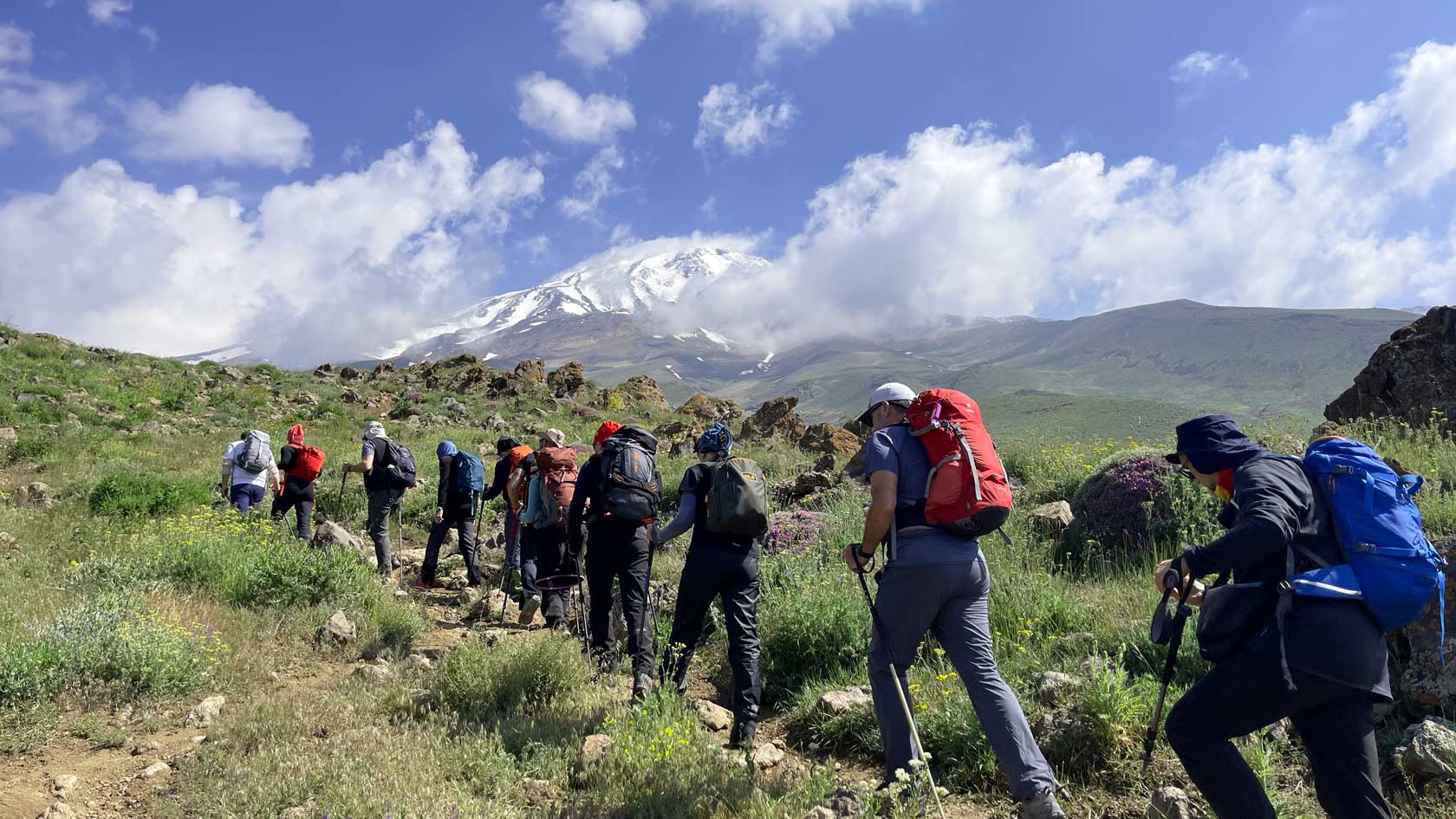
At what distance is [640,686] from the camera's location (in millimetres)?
5488

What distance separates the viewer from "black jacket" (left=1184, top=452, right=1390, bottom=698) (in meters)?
2.67

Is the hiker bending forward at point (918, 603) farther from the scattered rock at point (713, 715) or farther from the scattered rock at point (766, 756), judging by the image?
the scattered rock at point (713, 715)

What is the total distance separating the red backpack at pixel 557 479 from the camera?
23.9 ft

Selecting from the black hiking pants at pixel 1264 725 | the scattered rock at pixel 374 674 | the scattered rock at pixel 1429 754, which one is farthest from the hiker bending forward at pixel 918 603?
the scattered rock at pixel 374 674

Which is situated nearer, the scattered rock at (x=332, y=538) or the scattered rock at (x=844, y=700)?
the scattered rock at (x=844, y=700)

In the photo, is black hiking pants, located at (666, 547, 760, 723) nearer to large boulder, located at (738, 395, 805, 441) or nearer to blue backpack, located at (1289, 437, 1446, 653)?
blue backpack, located at (1289, 437, 1446, 653)

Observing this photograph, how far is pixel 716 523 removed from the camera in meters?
5.00

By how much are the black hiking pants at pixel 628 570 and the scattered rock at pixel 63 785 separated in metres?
3.13

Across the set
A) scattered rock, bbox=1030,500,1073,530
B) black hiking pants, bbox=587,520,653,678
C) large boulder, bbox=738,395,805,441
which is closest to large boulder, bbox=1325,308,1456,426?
scattered rock, bbox=1030,500,1073,530

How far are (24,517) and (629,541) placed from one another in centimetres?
936

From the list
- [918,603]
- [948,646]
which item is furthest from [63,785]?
[948,646]

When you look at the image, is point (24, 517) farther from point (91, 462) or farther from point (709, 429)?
point (709, 429)

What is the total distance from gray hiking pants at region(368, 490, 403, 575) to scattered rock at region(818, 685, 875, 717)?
658 cm

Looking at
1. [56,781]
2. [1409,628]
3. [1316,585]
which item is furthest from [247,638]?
[1409,628]
